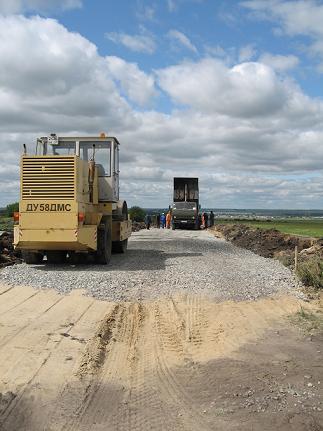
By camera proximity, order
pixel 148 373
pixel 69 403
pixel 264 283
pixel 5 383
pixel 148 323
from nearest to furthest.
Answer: pixel 69 403
pixel 5 383
pixel 148 373
pixel 148 323
pixel 264 283

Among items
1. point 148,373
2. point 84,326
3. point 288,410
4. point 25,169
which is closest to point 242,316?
point 84,326

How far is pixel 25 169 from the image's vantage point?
13664 mm

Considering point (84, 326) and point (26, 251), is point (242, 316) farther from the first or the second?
point (26, 251)

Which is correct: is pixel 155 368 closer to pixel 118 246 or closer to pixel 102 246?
pixel 102 246

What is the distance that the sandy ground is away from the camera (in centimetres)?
469

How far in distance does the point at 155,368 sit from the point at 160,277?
636cm

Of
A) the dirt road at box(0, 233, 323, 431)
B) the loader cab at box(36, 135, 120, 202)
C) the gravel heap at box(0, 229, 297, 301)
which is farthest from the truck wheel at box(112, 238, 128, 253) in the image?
the dirt road at box(0, 233, 323, 431)

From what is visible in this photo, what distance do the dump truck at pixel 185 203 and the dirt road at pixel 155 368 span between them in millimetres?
32923

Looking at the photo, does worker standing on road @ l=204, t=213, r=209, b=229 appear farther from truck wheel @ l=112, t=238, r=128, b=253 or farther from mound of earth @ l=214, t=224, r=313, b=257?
truck wheel @ l=112, t=238, r=128, b=253

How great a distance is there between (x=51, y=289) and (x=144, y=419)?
6.39 metres

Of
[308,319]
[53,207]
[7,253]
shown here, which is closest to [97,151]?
[53,207]

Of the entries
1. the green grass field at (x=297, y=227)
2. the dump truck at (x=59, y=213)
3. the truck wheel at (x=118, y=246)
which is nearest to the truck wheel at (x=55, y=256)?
the dump truck at (x=59, y=213)

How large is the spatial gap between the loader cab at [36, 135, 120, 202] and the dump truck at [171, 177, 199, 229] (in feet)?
86.2

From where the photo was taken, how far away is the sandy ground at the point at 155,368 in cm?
469
